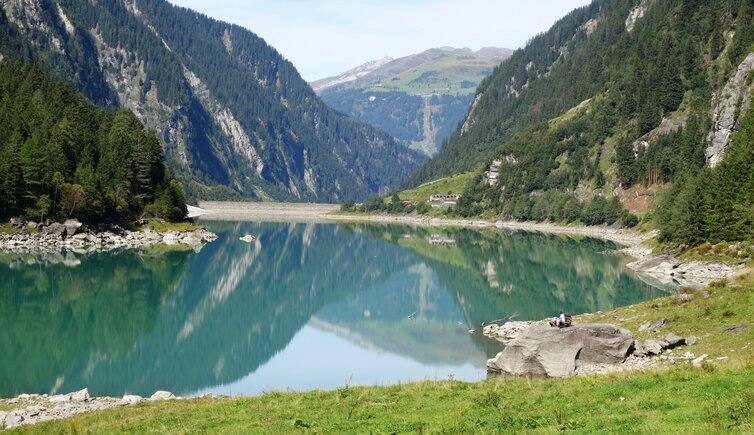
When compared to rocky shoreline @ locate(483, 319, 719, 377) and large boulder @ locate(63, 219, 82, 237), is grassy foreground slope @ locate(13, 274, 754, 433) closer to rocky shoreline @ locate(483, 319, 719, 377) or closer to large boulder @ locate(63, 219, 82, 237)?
rocky shoreline @ locate(483, 319, 719, 377)

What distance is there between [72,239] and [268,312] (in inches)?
1942

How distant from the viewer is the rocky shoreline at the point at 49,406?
28391 mm

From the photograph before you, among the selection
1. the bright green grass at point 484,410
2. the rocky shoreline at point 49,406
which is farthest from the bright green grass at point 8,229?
the bright green grass at point 484,410

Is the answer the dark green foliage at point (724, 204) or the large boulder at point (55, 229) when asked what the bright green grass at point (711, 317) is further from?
the large boulder at point (55, 229)

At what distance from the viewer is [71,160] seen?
120625mm

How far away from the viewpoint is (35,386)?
130ft

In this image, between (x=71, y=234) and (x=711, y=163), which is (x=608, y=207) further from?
(x=71, y=234)

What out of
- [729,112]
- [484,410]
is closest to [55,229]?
[484,410]

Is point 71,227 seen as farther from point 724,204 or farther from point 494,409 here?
point 494,409

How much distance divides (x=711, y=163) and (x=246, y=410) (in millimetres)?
133233

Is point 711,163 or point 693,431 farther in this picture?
point 711,163

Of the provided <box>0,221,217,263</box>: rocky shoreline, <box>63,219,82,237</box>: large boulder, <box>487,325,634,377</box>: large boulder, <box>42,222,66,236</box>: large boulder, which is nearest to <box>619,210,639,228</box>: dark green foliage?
<box>0,221,217,263</box>: rocky shoreline

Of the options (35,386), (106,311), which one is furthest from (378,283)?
(35,386)

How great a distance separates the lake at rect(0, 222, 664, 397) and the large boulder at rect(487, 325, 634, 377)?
7953mm
